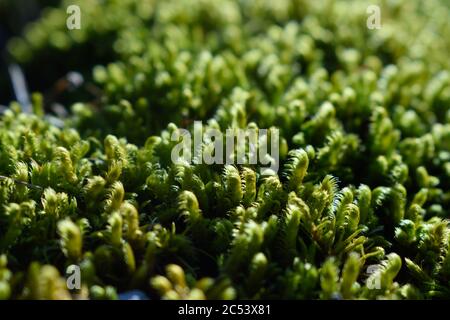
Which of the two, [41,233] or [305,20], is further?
[305,20]

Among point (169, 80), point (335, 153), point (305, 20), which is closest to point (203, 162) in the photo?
point (335, 153)

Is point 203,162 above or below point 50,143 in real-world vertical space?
below

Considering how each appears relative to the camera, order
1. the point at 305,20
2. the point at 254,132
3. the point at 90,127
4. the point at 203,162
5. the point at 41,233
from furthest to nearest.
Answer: the point at 305,20, the point at 90,127, the point at 254,132, the point at 203,162, the point at 41,233

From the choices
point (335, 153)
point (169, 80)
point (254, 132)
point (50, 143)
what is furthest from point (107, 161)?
→ point (335, 153)
